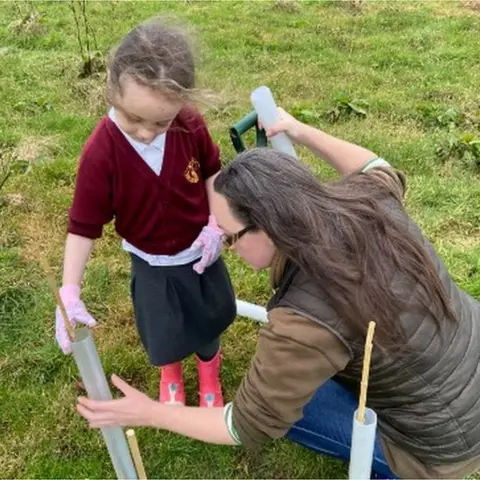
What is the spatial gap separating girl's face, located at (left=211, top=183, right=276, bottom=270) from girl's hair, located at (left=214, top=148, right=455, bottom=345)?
23mm

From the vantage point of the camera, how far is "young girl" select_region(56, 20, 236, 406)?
1767 mm

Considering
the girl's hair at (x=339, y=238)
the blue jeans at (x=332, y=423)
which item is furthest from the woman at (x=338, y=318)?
the blue jeans at (x=332, y=423)

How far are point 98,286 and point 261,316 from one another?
2.55 feet

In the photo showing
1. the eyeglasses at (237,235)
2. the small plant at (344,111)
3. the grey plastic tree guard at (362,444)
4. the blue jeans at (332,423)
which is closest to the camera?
the grey plastic tree guard at (362,444)

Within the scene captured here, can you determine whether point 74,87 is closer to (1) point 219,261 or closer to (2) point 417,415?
(1) point 219,261

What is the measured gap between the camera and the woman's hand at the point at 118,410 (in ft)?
5.00

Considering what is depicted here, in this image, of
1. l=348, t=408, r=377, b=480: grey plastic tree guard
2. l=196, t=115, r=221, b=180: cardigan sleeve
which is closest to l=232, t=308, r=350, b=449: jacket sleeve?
l=348, t=408, r=377, b=480: grey plastic tree guard

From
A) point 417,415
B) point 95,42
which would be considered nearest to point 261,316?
point 417,415

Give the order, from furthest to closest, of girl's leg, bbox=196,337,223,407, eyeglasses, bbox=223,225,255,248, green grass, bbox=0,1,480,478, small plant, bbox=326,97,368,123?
1. small plant, bbox=326,97,368,123
2. girl's leg, bbox=196,337,223,407
3. green grass, bbox=0,1,480,478
4. eyeglasses, bbox=223,225,255,248

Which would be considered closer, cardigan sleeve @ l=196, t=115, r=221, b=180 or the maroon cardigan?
the maroon cardigan


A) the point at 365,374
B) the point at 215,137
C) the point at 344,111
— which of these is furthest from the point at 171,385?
the point at 344,111

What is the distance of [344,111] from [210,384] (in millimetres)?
2540

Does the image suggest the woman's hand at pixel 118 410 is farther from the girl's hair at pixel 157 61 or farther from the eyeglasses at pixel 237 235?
the girl's hair at pixel 157 61

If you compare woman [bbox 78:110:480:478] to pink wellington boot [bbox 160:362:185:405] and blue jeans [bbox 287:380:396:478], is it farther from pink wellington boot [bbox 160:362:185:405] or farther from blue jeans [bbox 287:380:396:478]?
pink wellington boot [bbox 160:362:185:405]
